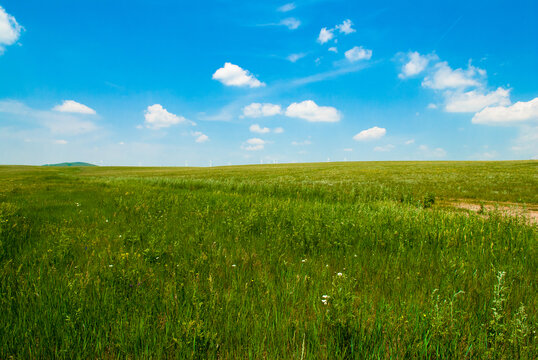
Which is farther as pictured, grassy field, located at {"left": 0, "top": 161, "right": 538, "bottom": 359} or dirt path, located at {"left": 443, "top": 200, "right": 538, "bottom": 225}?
dirt path, located at {"left": 443, "top": 200, "right": 538, "bottom": 225}

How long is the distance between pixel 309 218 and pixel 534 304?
3.94 m

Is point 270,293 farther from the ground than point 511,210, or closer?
farther from the ground

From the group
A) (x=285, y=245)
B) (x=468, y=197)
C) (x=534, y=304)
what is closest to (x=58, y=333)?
(x=285, y=245)

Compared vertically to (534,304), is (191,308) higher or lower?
higher

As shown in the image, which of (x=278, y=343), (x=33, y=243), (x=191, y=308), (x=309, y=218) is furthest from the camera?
(x=309, y=218)

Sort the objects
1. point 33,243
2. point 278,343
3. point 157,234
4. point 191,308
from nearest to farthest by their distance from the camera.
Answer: point 278,343, point 191,308, point 33,243, point 157,234

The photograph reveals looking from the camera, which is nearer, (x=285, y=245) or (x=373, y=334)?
(x=373, y=334)

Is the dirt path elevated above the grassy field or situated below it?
below

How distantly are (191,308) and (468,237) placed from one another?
568 cm

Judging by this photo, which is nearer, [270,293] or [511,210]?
[270,293]

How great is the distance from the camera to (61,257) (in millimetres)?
3482

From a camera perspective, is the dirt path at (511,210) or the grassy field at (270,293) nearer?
the grassy field at (270,293)

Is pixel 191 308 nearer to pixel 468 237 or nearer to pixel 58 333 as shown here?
pixel 58 333

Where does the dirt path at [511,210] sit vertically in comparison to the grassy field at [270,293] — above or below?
below
